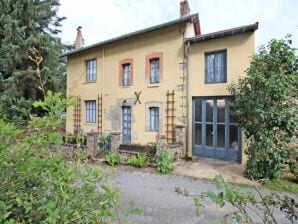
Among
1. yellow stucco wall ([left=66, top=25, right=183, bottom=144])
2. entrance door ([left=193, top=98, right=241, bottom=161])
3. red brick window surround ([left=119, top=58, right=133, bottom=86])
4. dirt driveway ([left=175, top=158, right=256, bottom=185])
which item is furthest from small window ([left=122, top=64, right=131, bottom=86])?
dirt driveway ([left=175, top=158, right=256, bottom=185])

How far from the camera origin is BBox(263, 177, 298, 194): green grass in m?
7.17

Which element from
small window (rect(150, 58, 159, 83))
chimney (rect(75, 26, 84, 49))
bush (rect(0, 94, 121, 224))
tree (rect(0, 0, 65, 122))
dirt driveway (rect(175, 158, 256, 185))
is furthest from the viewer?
chimney (rect(75, 26, 84, 49))

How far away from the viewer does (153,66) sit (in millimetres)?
13211

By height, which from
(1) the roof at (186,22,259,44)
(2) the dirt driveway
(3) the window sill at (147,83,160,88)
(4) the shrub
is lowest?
(2) the dirt driveway

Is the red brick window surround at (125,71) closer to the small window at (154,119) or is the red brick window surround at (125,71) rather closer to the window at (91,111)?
the small window at (154,119)

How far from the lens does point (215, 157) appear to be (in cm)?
1093

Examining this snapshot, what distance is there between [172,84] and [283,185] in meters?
6.22

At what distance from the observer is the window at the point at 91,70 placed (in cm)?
1602

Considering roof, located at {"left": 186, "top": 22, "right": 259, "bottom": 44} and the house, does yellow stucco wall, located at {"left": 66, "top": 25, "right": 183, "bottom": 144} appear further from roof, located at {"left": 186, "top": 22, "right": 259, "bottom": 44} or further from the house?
roof, located at {"left": 186, "top": 22, "right": 259, "bottom": 44}

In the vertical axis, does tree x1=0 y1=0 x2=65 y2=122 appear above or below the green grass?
above

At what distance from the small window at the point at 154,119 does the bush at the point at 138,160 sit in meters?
2.88

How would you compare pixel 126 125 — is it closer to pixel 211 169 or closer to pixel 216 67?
pixel 216 67

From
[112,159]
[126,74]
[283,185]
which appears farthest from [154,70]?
[283,185]

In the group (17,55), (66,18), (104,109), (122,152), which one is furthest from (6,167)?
(66,18)
